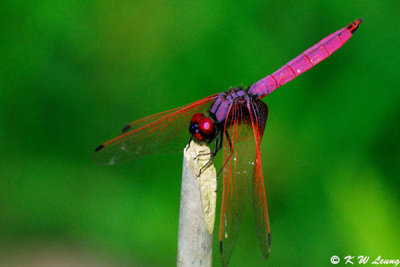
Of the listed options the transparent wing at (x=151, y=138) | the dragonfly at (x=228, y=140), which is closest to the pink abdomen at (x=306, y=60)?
the dragonfly at (x=228, y=140)

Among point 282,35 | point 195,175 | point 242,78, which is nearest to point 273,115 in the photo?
point 242,78

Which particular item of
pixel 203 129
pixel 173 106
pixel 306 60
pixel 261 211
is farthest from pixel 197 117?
pixel 173 106

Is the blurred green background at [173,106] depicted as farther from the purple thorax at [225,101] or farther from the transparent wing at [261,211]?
the purple thorax at [225,101]

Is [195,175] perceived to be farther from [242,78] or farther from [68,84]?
[68,84]

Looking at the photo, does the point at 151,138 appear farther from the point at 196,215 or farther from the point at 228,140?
the point at 196,215

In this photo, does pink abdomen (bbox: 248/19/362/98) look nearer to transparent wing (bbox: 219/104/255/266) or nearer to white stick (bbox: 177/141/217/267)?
transparent wing (bbox: 219/104/255/266)
